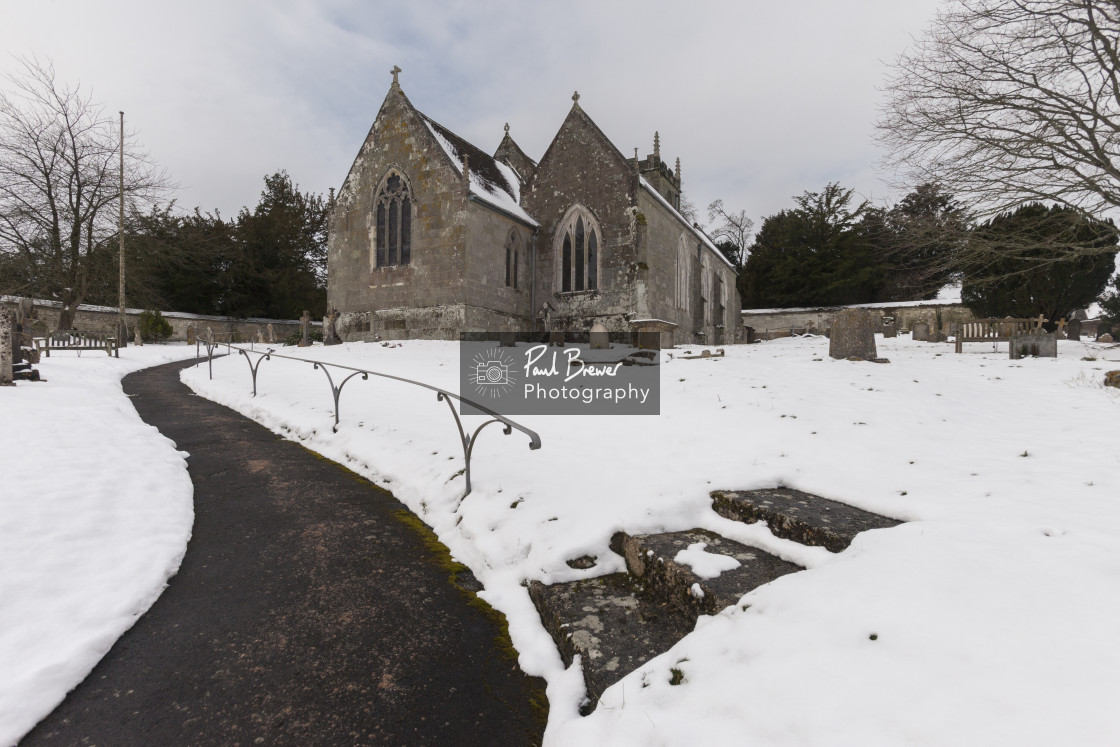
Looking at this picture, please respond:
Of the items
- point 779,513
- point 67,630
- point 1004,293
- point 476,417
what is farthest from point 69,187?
point 1004,293

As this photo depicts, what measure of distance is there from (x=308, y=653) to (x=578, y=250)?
18.2 m

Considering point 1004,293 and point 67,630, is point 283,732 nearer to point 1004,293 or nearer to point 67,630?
point 67,630

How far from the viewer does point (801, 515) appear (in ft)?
10.6

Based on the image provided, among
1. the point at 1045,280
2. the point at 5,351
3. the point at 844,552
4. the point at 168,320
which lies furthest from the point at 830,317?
the point at 168,320

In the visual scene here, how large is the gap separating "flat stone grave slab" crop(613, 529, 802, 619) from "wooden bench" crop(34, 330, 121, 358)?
20.3 m

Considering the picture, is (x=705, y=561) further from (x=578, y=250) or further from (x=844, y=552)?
(x=578, y=250)

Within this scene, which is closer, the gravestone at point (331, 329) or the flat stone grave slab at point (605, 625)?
the flat stone grave slab at point (605, 625)

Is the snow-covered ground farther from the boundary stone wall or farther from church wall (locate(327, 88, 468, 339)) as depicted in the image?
the boundary stone wall

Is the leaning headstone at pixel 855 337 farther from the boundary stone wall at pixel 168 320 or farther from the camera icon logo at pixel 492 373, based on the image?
the boundary stone wall at pixel 168 320

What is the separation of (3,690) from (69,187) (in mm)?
32320

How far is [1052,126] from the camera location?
10.7 meters

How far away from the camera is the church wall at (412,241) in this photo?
17281mm

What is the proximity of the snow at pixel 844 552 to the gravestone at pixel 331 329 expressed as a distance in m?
12.8

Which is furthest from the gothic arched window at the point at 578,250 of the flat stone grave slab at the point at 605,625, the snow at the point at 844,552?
the flat stone grave slab at the point at 605,625
